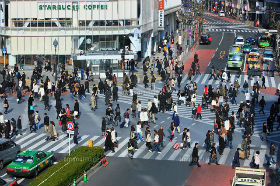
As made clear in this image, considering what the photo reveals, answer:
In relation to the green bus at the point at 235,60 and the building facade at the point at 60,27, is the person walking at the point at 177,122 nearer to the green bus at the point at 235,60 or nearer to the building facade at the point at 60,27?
the green bus at the point at 235,60

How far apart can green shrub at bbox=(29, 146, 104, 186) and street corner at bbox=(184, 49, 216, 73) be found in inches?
1450

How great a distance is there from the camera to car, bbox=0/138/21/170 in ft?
120

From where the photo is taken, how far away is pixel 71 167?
33.8m

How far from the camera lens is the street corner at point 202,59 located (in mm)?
74256

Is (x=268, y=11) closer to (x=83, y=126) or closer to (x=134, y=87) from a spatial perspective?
(x=134, y=87)

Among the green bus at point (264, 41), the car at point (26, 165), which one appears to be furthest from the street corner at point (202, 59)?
the car at point (26, 165)

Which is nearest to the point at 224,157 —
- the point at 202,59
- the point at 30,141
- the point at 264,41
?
the point at 30,141

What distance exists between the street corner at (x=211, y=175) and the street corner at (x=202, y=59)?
35.7m

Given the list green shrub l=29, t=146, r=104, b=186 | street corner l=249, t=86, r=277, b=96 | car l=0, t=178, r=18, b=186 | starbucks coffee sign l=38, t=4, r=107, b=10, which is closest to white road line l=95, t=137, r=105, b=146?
green shrub l=29, t=146, r=104, b=186

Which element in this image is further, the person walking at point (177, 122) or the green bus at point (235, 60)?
the green bus at point (235, 60)

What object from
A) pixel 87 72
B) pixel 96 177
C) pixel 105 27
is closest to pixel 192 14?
pixel 105 27

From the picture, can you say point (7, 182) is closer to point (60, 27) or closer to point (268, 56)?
point (60, 27)

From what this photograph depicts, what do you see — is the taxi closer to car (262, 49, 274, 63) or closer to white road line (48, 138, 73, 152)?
car (262, 49, 274, 63)

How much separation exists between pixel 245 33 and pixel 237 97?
6002 centimetres
